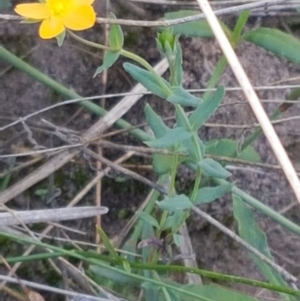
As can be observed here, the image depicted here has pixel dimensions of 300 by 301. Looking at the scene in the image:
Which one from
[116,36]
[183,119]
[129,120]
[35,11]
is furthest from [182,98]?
→ [129,120]

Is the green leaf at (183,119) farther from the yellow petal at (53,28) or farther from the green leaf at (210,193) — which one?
the yellow petal at (53,28)

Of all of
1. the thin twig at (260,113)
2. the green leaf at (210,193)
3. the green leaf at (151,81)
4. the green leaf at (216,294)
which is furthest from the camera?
the green leaf at (216,294)

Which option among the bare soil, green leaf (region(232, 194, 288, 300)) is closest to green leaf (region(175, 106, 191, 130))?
green leaf (region(232, 194, 288, 300))

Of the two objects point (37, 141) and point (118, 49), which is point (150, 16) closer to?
point (37, 141)

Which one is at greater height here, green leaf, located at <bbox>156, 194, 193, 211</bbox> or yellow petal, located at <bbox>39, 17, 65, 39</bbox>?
yellow petal, located at <bbox>39, 17, 65, 39</bbox>

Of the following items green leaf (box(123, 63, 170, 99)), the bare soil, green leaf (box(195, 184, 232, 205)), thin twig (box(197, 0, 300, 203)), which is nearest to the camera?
thin twig (box(197, 0, 300, 203))

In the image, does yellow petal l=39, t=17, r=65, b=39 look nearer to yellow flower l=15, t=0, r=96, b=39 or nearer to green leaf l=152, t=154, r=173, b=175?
yellow flower l=15, t=0, r=96, b=39

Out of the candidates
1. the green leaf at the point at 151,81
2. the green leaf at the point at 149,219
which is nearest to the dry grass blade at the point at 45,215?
the green leaf at the point at 149,219
